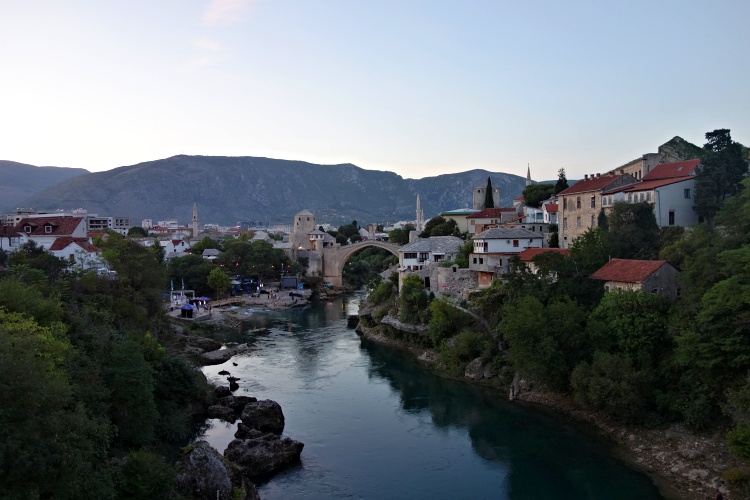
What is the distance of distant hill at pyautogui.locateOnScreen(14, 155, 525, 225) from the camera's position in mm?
148125

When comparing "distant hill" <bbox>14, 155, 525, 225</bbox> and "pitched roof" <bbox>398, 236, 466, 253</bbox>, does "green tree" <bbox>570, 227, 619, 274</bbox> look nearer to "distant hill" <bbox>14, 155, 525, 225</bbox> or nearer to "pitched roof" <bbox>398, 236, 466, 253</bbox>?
"pitched roof" <bbox>398, 236, 466, 253</bbox>

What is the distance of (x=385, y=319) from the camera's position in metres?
32.7

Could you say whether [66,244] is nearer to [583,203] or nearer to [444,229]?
[444,229]

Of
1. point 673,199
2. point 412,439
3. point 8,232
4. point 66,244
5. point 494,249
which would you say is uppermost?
point 673,199

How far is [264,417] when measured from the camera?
1919 cm

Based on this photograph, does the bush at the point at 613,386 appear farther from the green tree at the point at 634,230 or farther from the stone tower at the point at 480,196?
the stone tower at the point at 480,196

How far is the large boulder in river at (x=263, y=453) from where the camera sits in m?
16.1

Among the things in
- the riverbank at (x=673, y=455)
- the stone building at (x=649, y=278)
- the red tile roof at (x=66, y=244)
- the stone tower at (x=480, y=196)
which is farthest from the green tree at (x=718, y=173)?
the stone tower at (x=480, y=196)

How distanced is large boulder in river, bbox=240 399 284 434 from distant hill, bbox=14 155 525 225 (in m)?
133

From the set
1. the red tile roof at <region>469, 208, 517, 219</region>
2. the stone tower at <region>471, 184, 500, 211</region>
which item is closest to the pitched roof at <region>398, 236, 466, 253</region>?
the red tile roof at <region>469, 208, 517, 219</region>

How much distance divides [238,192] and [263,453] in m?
166

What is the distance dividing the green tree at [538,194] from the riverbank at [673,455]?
79.2 ft

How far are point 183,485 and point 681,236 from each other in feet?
68.5

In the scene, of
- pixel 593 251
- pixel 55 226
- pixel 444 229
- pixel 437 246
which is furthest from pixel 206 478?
pixel 444 229
